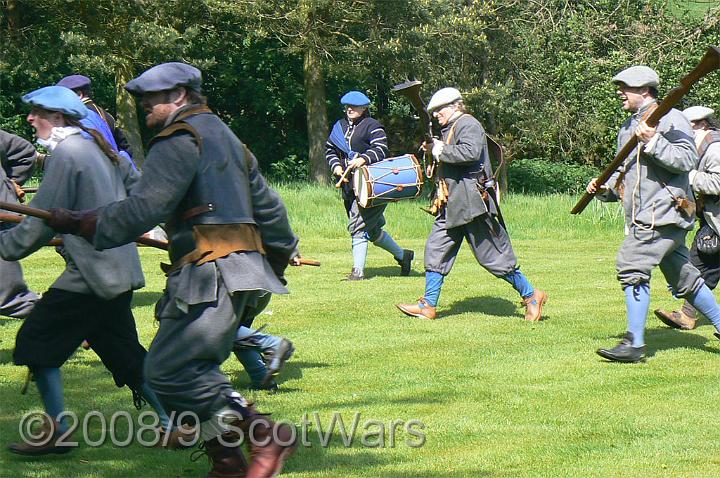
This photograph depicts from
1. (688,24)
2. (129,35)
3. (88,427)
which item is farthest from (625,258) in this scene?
(688,24)

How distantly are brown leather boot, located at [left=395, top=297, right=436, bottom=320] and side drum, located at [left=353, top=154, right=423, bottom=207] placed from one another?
2163mm

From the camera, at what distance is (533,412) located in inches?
261

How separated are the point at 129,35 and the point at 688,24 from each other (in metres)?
13.9

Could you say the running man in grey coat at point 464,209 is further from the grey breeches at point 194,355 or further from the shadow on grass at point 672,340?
the grey breeches at point 194,355

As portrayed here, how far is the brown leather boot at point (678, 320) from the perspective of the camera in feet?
31.5

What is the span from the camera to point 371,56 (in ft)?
87.1

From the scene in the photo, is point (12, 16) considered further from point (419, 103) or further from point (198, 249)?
point (198, 249)

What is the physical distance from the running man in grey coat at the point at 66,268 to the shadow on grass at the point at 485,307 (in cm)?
501

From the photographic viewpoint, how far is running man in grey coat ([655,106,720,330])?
8.80 meters

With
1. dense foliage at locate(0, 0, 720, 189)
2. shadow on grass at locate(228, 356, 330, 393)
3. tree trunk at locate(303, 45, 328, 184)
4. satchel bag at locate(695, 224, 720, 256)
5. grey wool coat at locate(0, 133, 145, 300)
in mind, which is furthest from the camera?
tree trunk at locate(303, 45, 328, 184)

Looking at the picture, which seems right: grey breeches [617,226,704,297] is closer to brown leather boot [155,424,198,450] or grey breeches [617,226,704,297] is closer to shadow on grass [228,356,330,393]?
shadow on grass [228,356,330,393]

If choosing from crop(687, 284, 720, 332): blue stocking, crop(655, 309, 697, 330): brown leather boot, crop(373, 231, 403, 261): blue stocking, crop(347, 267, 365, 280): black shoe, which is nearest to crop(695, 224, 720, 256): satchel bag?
crop(655, 309, 697, 330): brown leather boot

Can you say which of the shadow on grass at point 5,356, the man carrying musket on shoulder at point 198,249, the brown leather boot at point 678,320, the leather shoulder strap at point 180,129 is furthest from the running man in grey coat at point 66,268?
the brown leather boot at point 678,320

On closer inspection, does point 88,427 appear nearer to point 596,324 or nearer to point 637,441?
point 637,441
